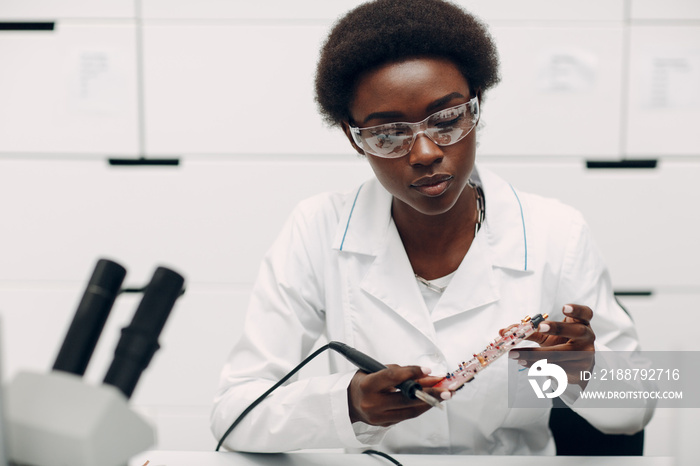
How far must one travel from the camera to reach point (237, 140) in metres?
1.96

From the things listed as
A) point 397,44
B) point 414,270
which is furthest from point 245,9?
point 414,270

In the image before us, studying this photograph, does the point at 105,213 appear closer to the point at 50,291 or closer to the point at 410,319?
the point at 50,291

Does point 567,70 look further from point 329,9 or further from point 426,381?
point 426,381

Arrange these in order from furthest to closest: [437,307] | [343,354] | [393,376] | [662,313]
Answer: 1. [662,313]
2. [437,307]
3. [343,354]
4. [393,376]

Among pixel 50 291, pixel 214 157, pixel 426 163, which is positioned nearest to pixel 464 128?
pixel 426 163

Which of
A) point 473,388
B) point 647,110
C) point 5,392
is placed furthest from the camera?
point 647,110

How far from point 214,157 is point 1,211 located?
0.72 meters

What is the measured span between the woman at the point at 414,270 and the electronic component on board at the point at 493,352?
0.21ft

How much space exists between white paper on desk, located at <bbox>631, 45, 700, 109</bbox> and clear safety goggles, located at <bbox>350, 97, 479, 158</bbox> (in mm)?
1126

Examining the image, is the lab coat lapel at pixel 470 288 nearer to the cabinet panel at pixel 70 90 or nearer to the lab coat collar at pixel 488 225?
the lab coat collar at pixel 488 225

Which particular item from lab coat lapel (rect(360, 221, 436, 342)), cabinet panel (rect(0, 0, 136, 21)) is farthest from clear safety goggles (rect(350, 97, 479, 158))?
cabinet panel (rect(0, 0, 136, 21))

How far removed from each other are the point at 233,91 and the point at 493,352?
4.44 ft

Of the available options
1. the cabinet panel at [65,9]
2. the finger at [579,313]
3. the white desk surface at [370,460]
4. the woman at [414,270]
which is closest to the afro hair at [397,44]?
the woman at [414,270]

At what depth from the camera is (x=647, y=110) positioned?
1.90 meters
